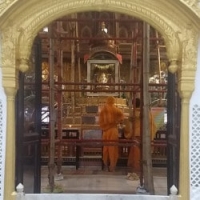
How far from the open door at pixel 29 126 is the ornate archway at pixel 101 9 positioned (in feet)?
1.77

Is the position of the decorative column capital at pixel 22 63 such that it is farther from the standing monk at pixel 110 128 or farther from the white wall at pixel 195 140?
the standing monk at pixel 110 128

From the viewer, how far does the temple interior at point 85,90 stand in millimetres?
6325

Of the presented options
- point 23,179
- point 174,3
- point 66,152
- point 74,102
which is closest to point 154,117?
point 66,152

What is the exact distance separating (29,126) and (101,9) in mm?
2007

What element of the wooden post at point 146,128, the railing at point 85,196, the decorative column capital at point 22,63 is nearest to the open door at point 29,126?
the decorative column capital at point 22,63

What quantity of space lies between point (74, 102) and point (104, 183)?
15.5 ft

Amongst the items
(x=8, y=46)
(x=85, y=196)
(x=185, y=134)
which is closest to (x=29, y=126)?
(x=8, y=46)

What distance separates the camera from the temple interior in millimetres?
6325

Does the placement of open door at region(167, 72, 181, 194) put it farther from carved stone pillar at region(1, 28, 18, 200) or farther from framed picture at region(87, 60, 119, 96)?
framed picture at region(87, 60, 119, 96)

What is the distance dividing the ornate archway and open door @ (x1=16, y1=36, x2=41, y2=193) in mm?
540

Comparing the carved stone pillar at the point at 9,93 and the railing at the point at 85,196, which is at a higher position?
the carved stone pillar at the point at 9,93

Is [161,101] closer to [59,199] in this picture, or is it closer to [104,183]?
[104,183]

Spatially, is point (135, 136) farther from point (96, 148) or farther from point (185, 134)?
point (185, 134)

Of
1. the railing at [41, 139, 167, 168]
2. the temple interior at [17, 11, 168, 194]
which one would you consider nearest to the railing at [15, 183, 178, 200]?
the temple interior at [17, 11, 168, 194]
